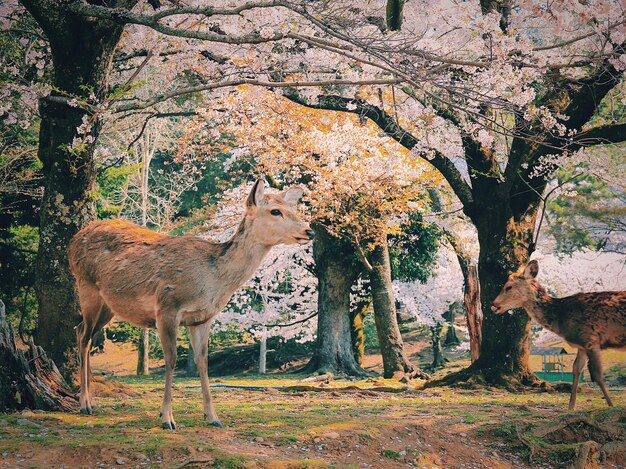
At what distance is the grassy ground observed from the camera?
646 cm

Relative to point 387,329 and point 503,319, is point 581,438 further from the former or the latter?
point 387,329

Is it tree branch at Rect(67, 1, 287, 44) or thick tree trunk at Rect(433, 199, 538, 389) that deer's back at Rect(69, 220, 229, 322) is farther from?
thick tree trunk at Rect(433, 199, 538, 389)

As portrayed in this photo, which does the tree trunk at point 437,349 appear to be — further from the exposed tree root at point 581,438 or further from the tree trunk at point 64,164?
the tree trunk at point 64,164

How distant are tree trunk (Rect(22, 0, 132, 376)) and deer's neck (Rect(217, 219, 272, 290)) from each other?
299 cm

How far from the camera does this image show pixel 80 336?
342 inches

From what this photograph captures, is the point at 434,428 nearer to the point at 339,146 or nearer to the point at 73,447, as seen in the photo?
the point at 73,447

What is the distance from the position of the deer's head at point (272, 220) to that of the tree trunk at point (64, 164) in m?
3.07

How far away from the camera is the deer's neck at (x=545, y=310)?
1166 centimetres

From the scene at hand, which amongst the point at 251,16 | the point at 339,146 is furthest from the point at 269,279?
the point at 251,16

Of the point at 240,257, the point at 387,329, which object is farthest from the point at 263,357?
the point at 240,257

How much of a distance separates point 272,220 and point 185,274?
105 centimetres

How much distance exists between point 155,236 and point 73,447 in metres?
2.82

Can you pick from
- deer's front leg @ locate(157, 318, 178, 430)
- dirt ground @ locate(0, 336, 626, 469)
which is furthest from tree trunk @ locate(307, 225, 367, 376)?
deer's front leg @ locate(157, 318, 178, 430)

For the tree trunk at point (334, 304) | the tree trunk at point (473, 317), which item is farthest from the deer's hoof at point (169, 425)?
the tree trunk at point (334, 304)
